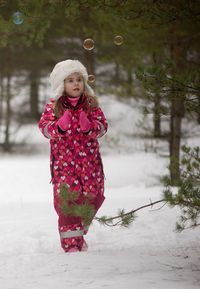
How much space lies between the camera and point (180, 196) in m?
3.87

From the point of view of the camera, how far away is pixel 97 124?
5.07 m

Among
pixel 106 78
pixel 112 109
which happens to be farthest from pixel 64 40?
pixel 112 109

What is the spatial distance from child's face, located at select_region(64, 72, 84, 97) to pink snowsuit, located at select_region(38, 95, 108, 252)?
0.25ft

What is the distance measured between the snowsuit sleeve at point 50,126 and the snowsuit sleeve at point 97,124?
24 centimetres

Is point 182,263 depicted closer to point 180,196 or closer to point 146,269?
point 146,269

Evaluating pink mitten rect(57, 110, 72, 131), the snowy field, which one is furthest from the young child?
the snowy field

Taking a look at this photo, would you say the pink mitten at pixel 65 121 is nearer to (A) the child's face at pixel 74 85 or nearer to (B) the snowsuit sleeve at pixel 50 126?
(B) the snowsuit sleeve at pixel 50 126

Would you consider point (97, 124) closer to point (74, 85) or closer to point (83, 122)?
point (83, 122)

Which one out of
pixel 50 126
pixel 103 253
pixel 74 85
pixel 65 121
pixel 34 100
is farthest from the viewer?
pixel 34 100

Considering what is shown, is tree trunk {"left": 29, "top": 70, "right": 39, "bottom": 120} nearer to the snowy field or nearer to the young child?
the snowy field

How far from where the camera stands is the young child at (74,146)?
16.7 feet

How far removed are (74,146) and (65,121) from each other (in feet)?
1.21

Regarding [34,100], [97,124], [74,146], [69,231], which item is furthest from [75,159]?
[34,100]

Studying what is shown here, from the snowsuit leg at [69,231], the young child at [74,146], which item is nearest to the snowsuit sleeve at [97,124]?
the young child at [74,146]
